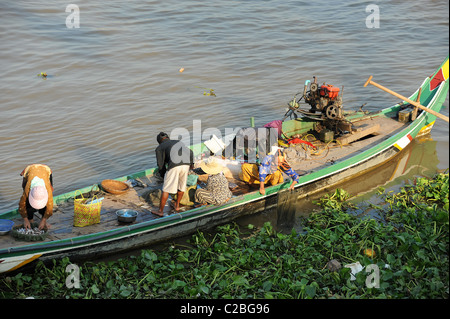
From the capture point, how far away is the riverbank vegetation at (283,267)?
5.92 m

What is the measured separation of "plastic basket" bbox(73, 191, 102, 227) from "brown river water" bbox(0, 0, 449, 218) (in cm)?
254

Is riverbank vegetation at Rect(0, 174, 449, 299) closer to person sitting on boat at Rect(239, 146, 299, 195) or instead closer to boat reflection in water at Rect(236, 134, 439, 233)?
boat reflection in water at Rect(236, 134, 439, 233)

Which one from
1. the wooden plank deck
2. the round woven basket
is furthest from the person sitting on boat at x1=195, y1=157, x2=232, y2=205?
the round woven basket

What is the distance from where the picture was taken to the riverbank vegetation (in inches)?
233

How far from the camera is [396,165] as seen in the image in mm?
10312

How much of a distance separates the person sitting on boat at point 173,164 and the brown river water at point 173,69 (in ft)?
9.03

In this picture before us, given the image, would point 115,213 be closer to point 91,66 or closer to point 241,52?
point 91,66

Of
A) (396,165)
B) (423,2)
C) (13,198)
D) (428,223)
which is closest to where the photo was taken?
(428,223)

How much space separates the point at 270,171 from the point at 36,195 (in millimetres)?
3308

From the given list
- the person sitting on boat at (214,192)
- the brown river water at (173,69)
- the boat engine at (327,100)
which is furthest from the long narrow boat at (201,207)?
the brown river water at (173,69)

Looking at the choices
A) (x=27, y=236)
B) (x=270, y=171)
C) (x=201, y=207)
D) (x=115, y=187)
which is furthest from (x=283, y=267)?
(x=27, y=236)

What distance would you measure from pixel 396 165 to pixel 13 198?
6986mm

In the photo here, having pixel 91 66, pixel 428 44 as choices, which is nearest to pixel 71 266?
pixel 91 66

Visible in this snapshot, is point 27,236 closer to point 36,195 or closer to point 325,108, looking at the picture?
point 36,195
